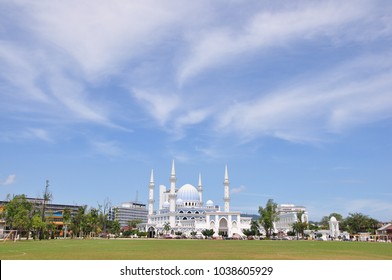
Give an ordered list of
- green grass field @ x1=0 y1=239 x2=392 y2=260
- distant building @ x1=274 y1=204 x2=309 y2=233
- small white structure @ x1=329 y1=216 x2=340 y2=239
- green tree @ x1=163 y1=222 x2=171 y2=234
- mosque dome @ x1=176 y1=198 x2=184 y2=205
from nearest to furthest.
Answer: green grass field @ x1=0 y1=239 x2=392 y2=260
small white structure @ x1=329 y1=216 x2=340 y2=239
green tree @ x1=163 y1=222 x2=171 y2=234
distant building @ x1=274 y1=204 x2=309 y2=233
mosque dome @ x1=176 y1=198 x2=184 y2=205

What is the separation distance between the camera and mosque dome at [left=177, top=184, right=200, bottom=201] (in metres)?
153

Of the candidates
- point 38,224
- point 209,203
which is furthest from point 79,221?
point 209,203

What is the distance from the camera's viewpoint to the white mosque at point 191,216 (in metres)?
135

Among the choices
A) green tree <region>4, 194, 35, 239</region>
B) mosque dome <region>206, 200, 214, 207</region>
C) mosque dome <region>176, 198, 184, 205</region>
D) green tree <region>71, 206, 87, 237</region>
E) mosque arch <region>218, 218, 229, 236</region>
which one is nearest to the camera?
green tree <region>4, 194, 35, 239</region>

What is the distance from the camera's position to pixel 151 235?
130 m

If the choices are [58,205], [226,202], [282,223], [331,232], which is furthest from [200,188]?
[58,205]

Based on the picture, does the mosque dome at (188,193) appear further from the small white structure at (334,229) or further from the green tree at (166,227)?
the small white structure at (334,229)

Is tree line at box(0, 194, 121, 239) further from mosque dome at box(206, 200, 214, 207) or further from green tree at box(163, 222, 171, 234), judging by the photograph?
mosque dome at box(206, 200, 214, 207)

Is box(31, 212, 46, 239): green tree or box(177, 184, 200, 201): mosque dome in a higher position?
box(177, 184, 200, 201): mosque dome

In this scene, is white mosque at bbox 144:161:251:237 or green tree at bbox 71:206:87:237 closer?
green tree at bbox 71:206:87:237

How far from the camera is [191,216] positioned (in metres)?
146

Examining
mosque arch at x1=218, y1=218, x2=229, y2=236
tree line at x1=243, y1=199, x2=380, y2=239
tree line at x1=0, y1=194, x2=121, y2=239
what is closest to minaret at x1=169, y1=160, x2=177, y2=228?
mosque arch at x1=218, y1=218, x2=229, y2=236
